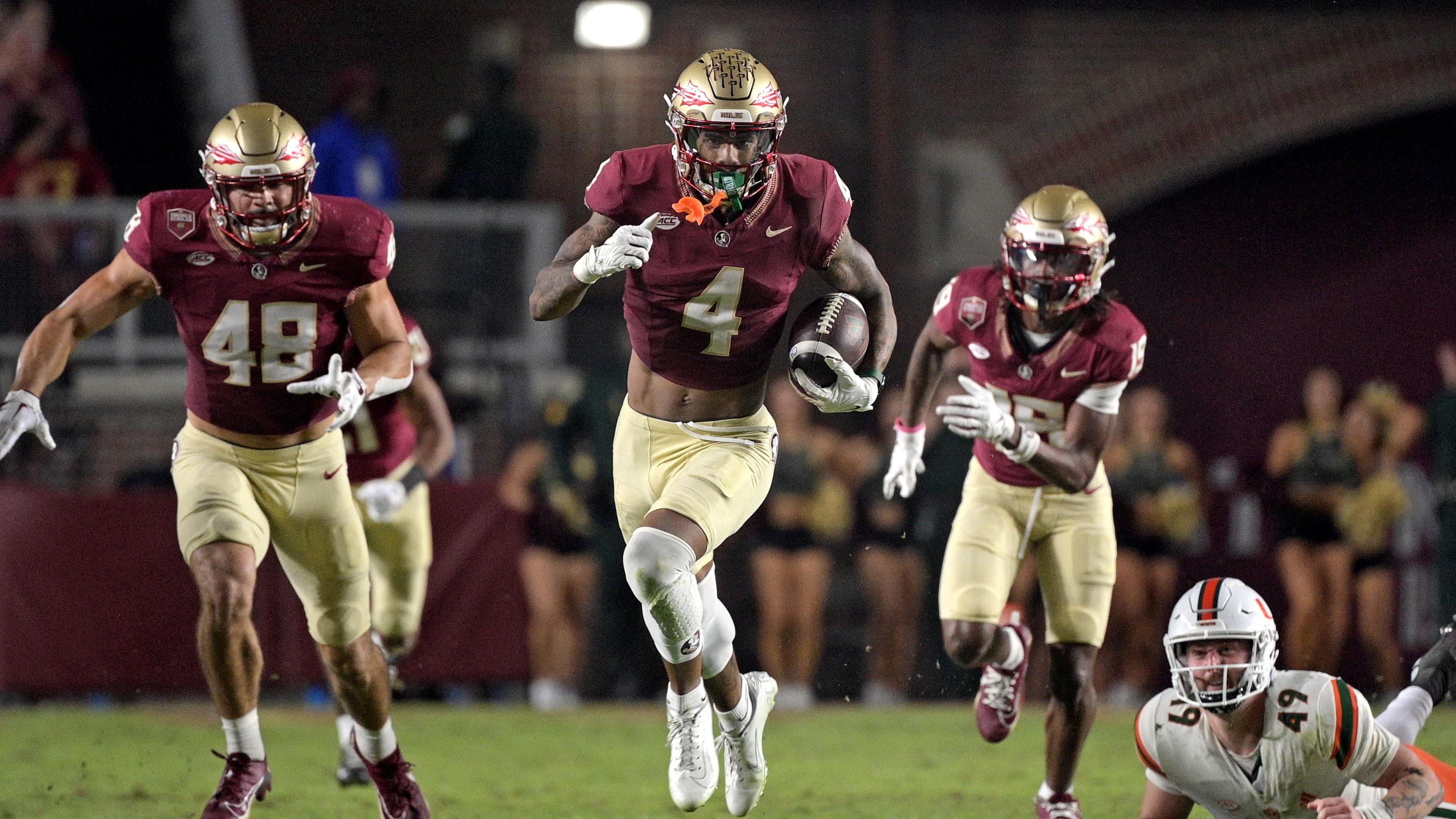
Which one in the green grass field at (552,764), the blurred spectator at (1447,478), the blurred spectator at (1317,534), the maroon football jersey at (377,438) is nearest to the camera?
the green grass field at (552,764)

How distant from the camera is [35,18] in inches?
392

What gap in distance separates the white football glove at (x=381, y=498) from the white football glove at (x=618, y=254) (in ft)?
5.89

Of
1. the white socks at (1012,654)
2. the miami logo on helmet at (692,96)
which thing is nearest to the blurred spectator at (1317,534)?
the white socks at (1012,654)

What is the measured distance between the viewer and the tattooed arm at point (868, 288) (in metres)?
5.48

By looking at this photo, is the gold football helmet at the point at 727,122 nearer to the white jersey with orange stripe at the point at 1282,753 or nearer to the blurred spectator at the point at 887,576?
the white jersey with orange stripe at the point at 1282,753

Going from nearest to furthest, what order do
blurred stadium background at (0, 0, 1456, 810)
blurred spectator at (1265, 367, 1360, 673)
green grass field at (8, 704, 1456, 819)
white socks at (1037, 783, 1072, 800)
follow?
white socks at (1037, 783, 1072, 800) < green grass field at (8, 704, 1456, 819) < blurred spectator at (1265, 367, 1360, 673) < blurred stadium background at (0, 0, 1456, 810)

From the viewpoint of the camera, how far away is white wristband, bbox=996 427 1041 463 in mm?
5605

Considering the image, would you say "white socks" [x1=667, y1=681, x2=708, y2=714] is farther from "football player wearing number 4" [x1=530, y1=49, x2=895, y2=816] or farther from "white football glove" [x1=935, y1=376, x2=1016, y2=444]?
"white football glove" [x1=935, y1=376, x2=1016, y2=444]

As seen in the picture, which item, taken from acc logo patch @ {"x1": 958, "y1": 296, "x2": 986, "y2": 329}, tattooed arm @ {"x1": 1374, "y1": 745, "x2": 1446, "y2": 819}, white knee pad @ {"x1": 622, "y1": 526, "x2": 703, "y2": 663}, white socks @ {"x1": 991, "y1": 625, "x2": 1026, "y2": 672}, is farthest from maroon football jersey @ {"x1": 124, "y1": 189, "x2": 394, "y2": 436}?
tattooed arm @ {"x1": 1374, "y1": 745, "x2": 1446, "y2": 819}

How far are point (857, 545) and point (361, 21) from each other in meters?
4.88

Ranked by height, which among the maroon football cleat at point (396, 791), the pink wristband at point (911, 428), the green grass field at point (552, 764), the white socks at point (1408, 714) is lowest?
the green grass field at point (552, 764)

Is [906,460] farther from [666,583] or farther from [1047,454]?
[666,583]

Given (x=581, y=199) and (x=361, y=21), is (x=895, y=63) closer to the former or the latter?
(x=581, y=199)

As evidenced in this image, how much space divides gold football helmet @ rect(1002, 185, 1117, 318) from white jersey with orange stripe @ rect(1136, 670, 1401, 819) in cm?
136
